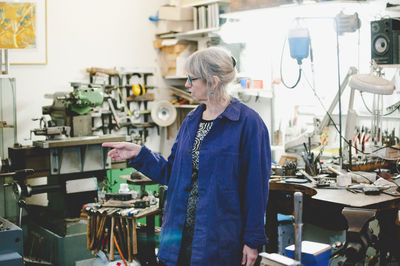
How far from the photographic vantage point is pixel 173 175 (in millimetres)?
2182

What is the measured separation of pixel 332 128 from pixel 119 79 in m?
2.62

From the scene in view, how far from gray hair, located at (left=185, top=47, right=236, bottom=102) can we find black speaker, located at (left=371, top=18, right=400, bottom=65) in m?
1.86

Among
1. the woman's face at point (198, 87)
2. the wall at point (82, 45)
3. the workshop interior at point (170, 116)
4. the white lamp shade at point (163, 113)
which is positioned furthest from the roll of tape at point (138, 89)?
the woman's face at point (198, 87)

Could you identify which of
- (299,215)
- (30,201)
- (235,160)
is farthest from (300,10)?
(30,201)

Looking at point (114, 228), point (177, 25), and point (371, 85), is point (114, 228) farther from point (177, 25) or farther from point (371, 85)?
point (177, 25)

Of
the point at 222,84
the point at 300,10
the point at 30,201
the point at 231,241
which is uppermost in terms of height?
the point at 300,10

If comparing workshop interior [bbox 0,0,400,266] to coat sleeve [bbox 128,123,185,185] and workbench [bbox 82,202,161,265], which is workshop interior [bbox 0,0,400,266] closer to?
workbench [bbox 82,202,161,265]

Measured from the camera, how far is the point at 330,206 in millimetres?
2896

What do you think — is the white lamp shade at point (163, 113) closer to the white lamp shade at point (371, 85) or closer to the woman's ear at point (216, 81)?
the white lamp shade at point (371, 85)

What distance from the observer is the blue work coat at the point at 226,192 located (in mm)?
2027

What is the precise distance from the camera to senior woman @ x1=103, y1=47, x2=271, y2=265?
2031mm

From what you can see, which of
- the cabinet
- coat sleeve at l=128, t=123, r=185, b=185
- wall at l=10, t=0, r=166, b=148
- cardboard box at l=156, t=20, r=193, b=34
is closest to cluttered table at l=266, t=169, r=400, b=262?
coat sleeve at l=128, t=123, r=185, b=185

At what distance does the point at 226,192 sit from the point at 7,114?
101 inches

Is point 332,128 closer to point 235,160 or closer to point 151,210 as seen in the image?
point 151,210
